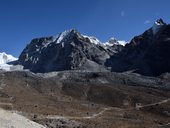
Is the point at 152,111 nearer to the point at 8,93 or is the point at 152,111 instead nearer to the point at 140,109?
the point at 140,109

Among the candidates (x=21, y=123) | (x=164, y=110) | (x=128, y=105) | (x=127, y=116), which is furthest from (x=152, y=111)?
(x=21, y=123)

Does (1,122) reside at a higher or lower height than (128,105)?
lower

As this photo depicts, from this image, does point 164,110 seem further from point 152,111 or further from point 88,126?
point 88,126

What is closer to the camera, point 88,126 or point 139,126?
point 88,126

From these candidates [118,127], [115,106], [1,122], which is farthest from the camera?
[115,106]

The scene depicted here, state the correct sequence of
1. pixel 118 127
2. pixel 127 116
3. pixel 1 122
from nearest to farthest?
1. pixel 1 122
2. pixel 118 127
3. pixel 127 116

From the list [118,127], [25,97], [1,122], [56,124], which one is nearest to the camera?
[1,122]

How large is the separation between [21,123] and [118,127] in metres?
57.1

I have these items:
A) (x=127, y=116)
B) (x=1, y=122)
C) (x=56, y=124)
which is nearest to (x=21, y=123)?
(x=1, y=122)

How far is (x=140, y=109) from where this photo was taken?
618 feet

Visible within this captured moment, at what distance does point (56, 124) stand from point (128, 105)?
105048 millimetres

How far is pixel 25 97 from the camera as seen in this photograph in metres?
180

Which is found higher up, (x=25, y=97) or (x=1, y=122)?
(x=25, y=97)

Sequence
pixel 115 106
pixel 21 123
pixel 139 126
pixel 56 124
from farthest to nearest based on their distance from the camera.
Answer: pixel 115 106 < pixel 139 126 < pixel 56 124 < pixel 21 123
